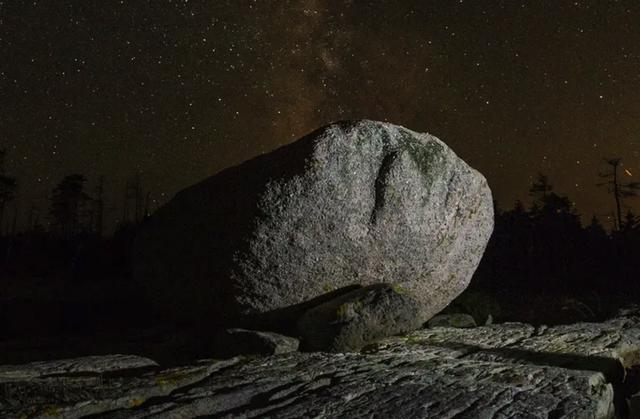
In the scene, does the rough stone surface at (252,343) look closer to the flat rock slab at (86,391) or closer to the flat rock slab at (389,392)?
the flat rock slab at (389,392)

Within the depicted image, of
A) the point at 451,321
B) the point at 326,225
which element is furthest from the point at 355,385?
the point at 451,321

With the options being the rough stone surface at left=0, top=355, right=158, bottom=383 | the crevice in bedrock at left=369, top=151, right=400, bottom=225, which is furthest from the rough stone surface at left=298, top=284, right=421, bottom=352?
the rough stone surface at left=0, top=355, right=158, bottom=383

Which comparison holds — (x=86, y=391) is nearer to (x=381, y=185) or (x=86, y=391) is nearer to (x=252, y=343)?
(x=252, y=343)

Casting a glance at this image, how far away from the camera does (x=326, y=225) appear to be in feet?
29.1

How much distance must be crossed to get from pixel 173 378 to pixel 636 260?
25085 mm

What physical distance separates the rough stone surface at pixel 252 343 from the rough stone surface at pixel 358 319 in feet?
1.19

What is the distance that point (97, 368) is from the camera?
22.8 feet

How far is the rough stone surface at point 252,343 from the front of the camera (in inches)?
286

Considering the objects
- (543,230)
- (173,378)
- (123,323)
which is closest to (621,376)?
(173,378)

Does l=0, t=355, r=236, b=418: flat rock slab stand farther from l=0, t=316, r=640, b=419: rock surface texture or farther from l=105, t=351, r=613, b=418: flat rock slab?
l=105, t=351, r=613, b=418: flat rock slab

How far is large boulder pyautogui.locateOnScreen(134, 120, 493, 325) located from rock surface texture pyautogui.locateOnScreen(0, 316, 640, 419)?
176 centimetres

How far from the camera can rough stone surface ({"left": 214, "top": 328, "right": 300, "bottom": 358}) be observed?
7.26 meters

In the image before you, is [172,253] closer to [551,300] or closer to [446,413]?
[446,413]

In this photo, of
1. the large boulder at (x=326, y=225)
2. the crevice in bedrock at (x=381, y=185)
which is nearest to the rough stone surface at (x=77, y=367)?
the large boulder at (x=326, y=225)
